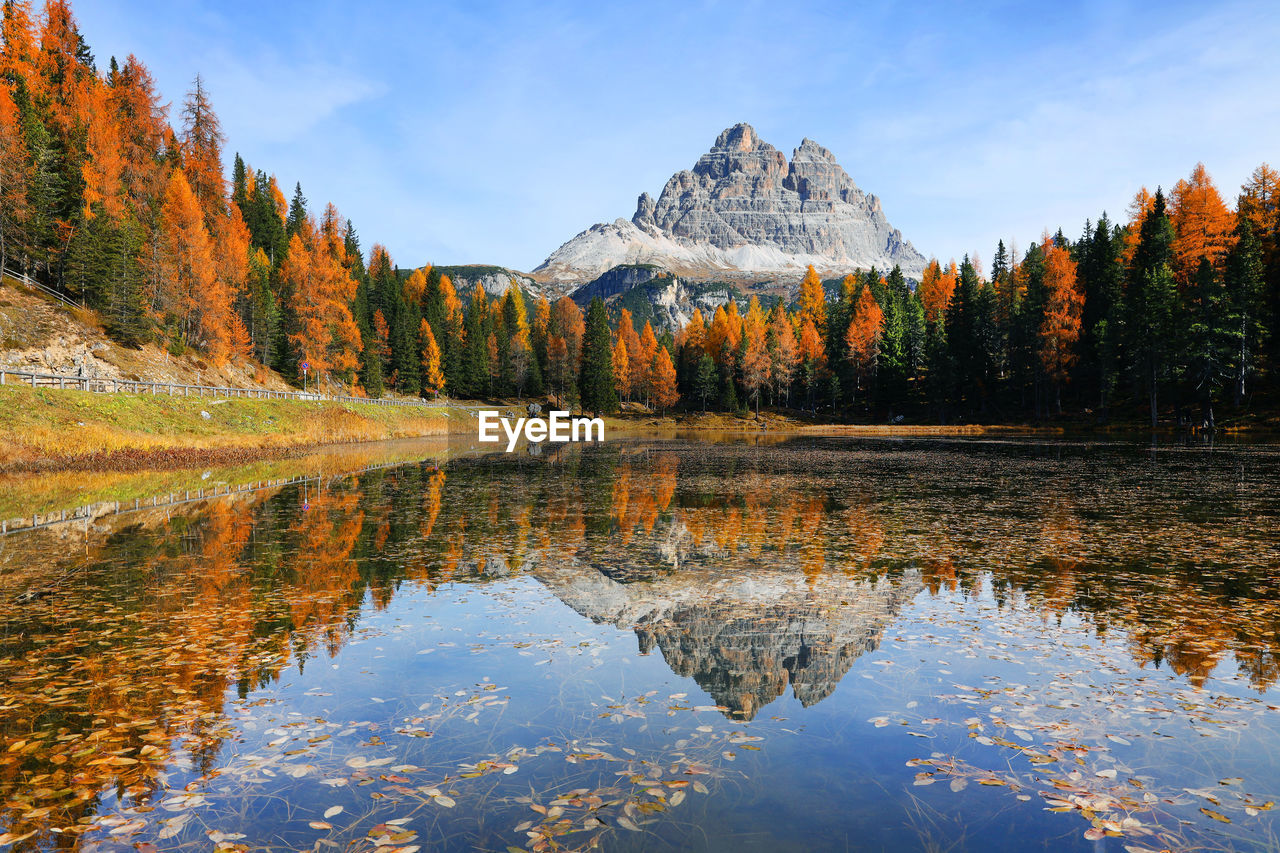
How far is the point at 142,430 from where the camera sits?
3575 centimetres

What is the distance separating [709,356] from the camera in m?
107

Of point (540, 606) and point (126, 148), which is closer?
point (540, 606)

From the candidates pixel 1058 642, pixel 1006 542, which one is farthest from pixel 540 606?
pixel 1006 542

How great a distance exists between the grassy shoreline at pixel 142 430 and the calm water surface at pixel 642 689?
16620 millimetres

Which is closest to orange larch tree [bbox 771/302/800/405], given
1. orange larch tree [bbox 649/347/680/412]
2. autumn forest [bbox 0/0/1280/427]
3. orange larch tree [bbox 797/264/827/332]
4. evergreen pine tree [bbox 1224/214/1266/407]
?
autumn forest [bbox 0/0/1280/427]

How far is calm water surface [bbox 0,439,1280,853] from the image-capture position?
526 centimetres

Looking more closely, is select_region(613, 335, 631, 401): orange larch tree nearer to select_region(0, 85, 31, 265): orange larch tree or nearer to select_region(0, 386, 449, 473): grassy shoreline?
select_region(0, 386, 449, 473): grassy shoreline

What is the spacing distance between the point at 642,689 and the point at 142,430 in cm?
3925

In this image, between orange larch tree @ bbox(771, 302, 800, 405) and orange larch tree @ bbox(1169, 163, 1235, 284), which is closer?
orange larch tree @ bbox(1169, 163, 1235, 284)

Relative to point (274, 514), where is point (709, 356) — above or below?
above

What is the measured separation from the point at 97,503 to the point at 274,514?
22.2 ft

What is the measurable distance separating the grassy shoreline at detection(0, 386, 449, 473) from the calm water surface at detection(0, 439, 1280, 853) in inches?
654

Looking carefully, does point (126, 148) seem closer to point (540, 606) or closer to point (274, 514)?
point (274, 514)

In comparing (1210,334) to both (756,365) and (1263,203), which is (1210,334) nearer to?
(1263,203)
